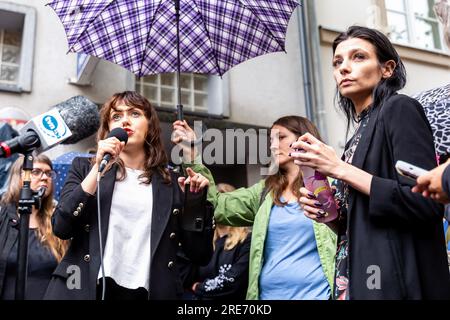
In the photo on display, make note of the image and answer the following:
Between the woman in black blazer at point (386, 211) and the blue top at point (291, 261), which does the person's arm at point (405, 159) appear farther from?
the blue top at point (291, 261)

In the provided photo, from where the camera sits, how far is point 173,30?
3561 millimetres

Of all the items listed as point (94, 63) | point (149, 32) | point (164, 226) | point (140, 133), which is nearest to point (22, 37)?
point (94, 63)

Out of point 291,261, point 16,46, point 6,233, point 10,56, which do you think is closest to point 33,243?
point 6,233

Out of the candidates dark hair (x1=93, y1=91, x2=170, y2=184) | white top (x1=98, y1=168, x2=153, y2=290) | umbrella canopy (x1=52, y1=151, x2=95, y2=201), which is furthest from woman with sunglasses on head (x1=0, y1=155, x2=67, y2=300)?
white top (x1=98, y1=168, x2=153, y2=290)

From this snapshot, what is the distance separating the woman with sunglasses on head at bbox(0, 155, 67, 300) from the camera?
354 cm

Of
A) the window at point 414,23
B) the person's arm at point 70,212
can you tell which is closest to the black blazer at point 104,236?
the person's arm at point 70,212

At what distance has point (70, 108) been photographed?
3.42 m

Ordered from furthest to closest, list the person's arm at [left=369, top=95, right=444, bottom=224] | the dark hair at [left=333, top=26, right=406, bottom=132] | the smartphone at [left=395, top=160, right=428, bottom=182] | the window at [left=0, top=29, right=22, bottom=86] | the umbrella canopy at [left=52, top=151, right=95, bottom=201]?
A: the window at [left=0, top=29, right=22, bottom=86]
the umbrella canopy at [left=52, top=151, right=95, bottom=201]
the dark hair at [left=333, top=26, right=406, bottom=132]
the person's arm at [left=369, top=95, right=444, bottom=224]
the smartphone at [left=395, top=160, right=428, bottom=182]

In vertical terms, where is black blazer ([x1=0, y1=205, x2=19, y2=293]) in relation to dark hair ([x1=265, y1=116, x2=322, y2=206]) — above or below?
below

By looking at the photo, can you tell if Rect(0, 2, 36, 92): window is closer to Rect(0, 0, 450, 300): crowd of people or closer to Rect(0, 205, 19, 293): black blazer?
Rect(0, 0, 450, 300): crowd of people

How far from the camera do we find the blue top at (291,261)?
2916 mm

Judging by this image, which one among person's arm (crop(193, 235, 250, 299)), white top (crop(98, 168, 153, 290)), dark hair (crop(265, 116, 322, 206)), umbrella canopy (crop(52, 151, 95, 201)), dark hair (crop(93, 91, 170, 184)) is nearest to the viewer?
white top (crop(98, 168, 153, 290))

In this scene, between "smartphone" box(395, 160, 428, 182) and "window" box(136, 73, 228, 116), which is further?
"window" box(136, 73, 228, 116)

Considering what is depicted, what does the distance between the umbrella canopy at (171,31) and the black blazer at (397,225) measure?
1.92 metres
